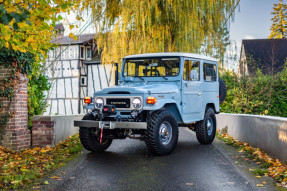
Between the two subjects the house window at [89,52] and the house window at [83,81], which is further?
the house window at [89,52]

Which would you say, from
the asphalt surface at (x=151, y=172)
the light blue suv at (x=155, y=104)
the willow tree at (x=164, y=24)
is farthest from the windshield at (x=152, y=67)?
the willow tree at (x=164, y=24)

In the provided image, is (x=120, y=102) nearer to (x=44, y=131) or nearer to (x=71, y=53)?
(x=44, y=131)

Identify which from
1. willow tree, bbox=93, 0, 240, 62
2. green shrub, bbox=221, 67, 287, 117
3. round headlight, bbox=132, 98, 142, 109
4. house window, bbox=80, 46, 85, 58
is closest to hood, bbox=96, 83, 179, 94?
round headlight, bbox=132, 98, 142, 109

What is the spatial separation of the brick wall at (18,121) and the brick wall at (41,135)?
0.51 feet

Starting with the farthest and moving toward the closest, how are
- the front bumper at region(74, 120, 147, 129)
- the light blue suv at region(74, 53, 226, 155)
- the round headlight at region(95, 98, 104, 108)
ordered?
the round headlight at region(95, 98, 104, 108)
the light blue suv at region(74, 53, 226, 155)
the front bumper at region(74, 120, 147, 129)

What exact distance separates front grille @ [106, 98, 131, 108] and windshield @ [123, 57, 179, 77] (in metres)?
1.52

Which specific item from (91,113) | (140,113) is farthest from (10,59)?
(140,113)

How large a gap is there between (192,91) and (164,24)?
7001 millimetres

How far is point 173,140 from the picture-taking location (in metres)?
7.86

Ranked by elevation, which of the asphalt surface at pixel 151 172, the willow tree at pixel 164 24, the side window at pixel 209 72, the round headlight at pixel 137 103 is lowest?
the asphalt surface at pixel 151 172

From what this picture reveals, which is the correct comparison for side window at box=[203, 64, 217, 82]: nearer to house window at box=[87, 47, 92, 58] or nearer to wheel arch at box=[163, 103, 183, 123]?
wheel arch at box=[163, 103, 183, 123]

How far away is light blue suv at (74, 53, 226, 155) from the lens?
7375 millimetres

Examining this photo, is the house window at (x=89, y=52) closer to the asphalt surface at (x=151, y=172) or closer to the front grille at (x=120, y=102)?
the asphalt surface at (x=151, y=172)

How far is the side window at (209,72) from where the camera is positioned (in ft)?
31.7
